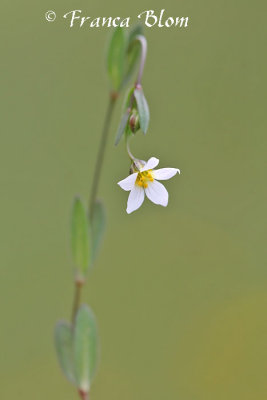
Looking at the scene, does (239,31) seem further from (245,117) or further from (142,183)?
(142,183)

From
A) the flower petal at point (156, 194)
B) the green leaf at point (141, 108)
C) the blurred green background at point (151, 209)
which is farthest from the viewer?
the blurred green background at point (151, 209)

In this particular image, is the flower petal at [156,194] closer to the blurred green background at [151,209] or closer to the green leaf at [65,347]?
the green leaf at [65,347]

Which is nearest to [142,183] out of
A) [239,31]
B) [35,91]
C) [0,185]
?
[0,185]

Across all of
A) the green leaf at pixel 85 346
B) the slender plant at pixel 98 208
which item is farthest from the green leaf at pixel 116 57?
the green leaf at pixel 85 346

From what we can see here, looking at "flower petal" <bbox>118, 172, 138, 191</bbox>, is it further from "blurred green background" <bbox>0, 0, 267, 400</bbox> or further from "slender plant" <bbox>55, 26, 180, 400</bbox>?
"blurred green background" <bbox>0, 0, 267, 400</bbox>

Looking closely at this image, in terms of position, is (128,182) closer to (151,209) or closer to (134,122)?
(134,122)

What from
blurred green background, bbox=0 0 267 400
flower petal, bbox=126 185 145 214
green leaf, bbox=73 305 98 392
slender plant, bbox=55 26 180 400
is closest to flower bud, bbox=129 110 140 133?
slender plant, bbox=55 26 180 400
